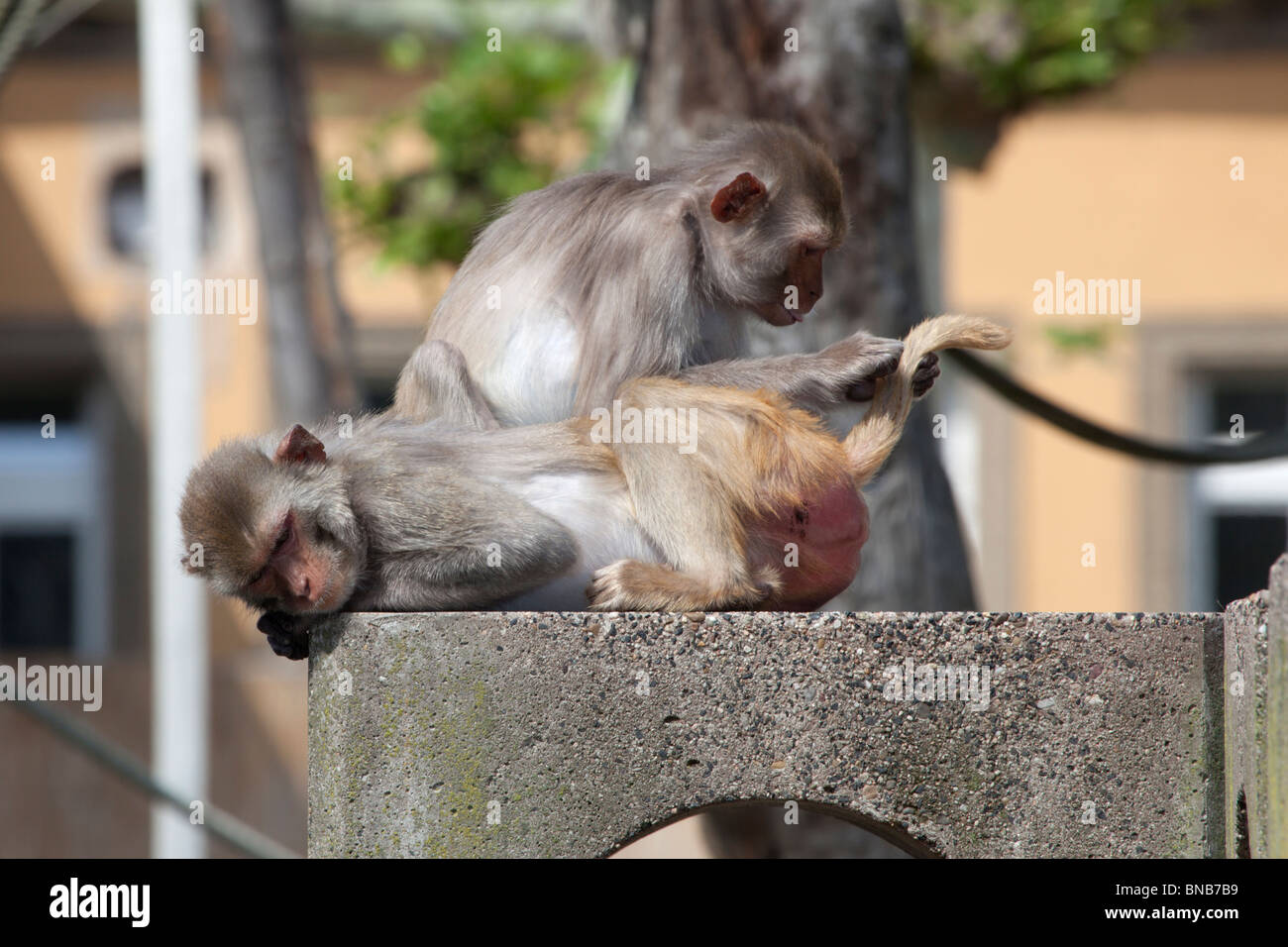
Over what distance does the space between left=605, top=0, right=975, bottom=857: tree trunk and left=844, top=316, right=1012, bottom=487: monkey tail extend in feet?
8.77

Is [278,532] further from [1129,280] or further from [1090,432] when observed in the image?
[1129,280]

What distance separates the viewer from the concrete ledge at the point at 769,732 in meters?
3.47

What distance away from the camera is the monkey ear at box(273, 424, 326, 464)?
11.9 feet

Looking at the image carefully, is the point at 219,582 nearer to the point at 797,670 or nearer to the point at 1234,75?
the point at 797,670

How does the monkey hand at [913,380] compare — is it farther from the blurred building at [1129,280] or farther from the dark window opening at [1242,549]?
the dark window opening at [1242,549]

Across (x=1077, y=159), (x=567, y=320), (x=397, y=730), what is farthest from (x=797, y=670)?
(x=1077, y=159)

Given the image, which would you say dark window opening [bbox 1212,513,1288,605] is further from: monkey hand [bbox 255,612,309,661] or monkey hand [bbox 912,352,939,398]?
monkey hand [bbox 255,612,309,661]

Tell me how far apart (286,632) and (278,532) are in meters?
0.24

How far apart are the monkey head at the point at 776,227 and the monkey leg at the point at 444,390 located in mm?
712

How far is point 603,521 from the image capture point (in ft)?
12.4

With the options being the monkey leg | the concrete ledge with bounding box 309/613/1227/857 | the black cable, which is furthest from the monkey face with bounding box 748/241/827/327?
the black cable

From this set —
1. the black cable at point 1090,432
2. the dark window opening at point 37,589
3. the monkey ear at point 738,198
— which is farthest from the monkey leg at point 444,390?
the dark window opening at point 37,589

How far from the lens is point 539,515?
366 cm
